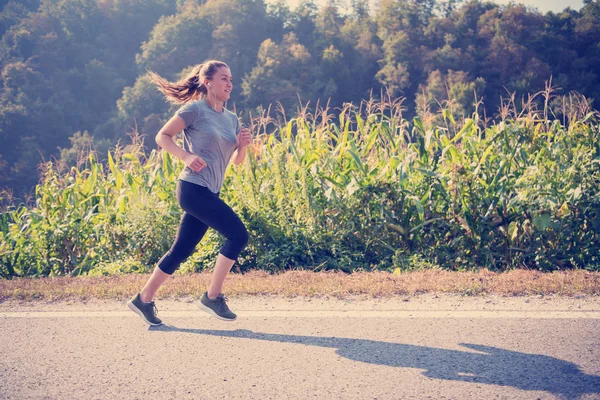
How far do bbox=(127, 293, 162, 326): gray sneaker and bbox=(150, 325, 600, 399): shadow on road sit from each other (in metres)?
0.89

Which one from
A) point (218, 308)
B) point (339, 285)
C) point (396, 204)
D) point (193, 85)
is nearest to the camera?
point (218, 308)

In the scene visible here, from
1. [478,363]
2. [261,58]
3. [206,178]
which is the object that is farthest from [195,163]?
[261,58]

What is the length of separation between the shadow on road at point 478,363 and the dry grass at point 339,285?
109cm

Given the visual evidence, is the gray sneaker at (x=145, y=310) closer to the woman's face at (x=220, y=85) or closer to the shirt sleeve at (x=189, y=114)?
the shirt sleeve at (x=189, y=114)

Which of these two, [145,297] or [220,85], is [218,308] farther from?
[220,85]

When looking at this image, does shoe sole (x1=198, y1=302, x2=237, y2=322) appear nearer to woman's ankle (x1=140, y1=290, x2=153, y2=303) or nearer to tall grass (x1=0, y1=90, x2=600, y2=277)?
woman's ankle (x1=140, y1=290, x2=153, y2=303)

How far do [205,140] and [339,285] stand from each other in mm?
1679

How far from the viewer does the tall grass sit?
581cm

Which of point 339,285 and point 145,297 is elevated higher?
point 145,297

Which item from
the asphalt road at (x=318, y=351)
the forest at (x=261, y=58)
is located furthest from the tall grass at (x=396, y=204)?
the forest at (x=261, y=58)

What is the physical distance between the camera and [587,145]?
6.38 metres

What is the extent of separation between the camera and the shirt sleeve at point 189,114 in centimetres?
405

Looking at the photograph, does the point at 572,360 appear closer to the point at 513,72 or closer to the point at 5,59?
the point at 513,72

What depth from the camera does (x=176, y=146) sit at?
13.0 ft
